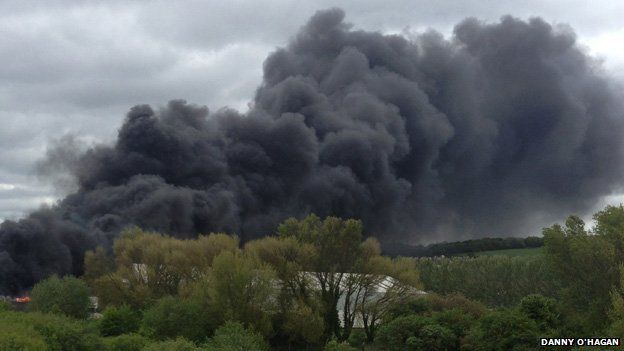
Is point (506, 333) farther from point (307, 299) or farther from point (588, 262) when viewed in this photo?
point (307, 299)

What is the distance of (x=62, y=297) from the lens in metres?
Result: 58.1

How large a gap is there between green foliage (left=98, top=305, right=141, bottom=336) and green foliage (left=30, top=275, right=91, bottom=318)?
5.10 metres

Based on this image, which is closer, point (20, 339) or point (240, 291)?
point (20, 339)

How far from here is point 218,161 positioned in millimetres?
91062

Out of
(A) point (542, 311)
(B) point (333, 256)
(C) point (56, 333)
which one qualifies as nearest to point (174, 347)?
(C) point (56, 333)

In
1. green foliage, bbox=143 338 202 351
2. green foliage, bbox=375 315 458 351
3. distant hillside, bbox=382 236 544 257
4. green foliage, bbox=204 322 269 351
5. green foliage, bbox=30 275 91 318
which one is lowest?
green foliage, bbox=375 315 458 351

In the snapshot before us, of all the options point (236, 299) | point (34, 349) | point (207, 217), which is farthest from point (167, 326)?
point (207, 217)

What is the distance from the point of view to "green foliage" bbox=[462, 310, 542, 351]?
1649 inches

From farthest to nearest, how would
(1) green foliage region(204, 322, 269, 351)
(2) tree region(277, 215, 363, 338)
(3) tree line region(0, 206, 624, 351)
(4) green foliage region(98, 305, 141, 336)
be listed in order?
(2) tree region(277, 215, 363, 338) → (4) green foliage region(98, 305, 141, 336) → (3) tree line region(0, 206, 624, 351) → (1) green foliage region(204, 322, 269, 351)

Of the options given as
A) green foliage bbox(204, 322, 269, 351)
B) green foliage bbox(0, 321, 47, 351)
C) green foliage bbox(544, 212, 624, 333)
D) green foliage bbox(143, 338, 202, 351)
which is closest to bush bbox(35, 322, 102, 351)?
green foliage bbox(0, 321, 47, 351)

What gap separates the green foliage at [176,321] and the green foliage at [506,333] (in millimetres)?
18883

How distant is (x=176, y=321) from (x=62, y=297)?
507 inches

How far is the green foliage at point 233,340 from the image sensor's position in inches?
1653

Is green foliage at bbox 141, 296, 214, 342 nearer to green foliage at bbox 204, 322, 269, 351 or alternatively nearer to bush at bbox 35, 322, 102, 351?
green foliage at bbox 204, 322, 269, 351
